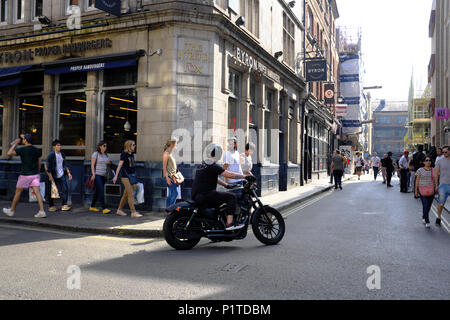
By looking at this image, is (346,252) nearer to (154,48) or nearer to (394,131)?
(154,48)

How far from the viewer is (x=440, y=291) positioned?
4.39 m

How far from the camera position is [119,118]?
1148cm

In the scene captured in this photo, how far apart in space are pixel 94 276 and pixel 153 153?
5.95 metres

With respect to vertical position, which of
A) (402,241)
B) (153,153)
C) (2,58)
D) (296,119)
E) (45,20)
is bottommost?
(402,241)

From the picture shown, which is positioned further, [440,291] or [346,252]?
[346,252]

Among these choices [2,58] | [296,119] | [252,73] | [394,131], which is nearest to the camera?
[2,58]

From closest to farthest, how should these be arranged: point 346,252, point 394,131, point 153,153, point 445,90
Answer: point 346,252, point 153,153, point 445,90, point 394,131

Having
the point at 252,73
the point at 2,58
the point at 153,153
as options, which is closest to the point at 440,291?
the point at 153,153

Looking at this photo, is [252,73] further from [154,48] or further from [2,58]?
[2,58]

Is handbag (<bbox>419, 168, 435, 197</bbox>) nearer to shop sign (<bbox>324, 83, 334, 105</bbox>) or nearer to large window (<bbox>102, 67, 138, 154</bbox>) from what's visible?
large window (<bbox>102, 67, 138, 154</bbox>)

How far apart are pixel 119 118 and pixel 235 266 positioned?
738cm

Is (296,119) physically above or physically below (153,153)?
above

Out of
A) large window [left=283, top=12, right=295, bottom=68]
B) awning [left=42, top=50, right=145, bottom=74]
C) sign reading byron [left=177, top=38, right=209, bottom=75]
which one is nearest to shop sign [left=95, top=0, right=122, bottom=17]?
awning [left=42, top=50, right=145, bottom=74]

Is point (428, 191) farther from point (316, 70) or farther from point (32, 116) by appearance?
point (316, 70)
